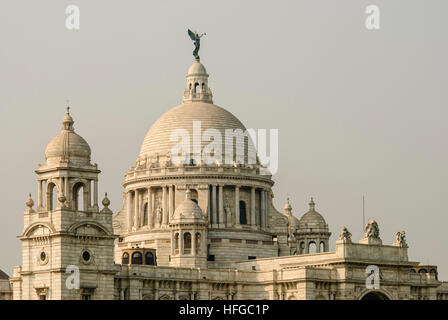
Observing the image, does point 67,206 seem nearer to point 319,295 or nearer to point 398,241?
point 319,295

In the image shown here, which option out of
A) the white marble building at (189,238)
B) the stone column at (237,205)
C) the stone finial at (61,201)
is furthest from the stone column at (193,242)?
the stone finial at (61,201)

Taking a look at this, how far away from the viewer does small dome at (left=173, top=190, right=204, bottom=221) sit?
518 feet

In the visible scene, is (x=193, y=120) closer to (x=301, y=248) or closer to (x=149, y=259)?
(x=149, y=259)

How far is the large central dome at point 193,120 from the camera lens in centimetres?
16838

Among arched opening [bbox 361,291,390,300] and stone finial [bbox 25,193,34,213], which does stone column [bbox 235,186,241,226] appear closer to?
arched opening [bbox 361,291,390,300]

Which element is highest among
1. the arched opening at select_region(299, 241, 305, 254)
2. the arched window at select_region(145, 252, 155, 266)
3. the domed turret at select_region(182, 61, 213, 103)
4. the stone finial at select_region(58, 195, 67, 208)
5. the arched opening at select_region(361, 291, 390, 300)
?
the domed turret at select_region(182, 61, 213, 103)

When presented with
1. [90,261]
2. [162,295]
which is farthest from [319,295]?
[90,261]

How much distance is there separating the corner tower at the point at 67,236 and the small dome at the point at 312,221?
38.5m

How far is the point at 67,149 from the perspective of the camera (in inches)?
5492

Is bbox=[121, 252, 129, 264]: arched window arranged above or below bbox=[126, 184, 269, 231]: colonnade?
below

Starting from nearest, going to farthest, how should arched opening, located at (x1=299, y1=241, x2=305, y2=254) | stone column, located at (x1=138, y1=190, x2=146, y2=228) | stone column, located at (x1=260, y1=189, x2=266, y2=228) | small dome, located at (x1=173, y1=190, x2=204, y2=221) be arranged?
small dome, located at (x1=173, y1=190, x2=204, y2=221), stone column, located at (x1=138, y1=190, x2=146, y2=228), stone column, located at (x1=260, y1=189, x2=266, y2=228), arched opening, located at (x1=299, y1=241, x2=305, y2=254)

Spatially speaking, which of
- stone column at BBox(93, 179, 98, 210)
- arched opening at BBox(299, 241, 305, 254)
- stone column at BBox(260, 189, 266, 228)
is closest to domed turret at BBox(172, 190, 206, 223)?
stone column at BBox(260, 189, 266, 228)

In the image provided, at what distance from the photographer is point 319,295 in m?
149
